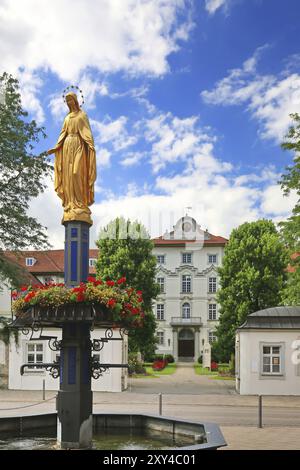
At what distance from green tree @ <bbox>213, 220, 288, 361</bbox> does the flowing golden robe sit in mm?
36499

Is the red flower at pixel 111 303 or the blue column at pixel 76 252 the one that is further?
the blue column at pixel 76 252

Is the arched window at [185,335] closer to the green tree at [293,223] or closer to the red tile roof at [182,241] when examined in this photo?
the red tile roof at [182,241]

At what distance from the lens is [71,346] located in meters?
11.1

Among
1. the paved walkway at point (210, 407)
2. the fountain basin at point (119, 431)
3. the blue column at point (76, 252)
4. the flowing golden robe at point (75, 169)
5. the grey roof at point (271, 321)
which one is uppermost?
the flowing golden robe at point (75, 169)

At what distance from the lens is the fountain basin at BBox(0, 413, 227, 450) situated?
11953mm

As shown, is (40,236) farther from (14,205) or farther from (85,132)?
(85,132)

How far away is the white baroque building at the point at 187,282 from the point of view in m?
72.5

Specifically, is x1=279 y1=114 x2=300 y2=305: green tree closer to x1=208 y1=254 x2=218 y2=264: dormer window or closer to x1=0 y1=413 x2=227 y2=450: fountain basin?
x1=0 y1=413 x2=227 y2=450: fountain basin

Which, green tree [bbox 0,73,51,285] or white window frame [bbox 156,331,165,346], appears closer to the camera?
green tree [bbox 0,73,51,285]

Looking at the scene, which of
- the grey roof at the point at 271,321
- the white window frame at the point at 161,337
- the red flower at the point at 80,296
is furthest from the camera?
the white window frame at the point at 161,337

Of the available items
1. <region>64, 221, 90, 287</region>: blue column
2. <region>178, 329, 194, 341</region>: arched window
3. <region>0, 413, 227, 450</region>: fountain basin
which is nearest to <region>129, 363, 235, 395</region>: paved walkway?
<region>0, 413, 227, 450</region>: fountain basin

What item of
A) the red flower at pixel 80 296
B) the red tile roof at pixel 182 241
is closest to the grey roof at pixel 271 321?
the red flower at pixel 80 296

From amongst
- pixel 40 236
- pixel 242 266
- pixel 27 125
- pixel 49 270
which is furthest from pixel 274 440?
pixel 49 270

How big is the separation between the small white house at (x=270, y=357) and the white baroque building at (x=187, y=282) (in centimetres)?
4064
